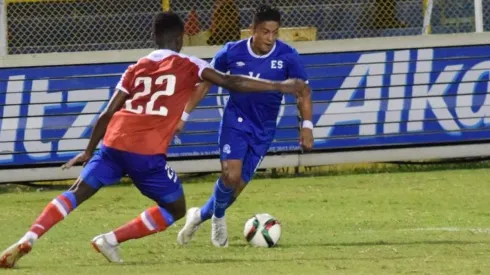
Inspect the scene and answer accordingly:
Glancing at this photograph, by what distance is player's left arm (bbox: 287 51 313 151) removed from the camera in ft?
35.2

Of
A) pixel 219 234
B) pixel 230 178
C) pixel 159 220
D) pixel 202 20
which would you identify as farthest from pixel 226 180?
pixel 202 20

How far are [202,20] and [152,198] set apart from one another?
860cm

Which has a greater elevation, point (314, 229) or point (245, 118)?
point (245, 118)

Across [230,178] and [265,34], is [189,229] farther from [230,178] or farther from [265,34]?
[265,34]

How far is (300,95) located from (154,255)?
171 centimetres

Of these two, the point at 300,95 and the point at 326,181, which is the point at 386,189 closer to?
the point at 326,181

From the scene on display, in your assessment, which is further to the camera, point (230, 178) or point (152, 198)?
point (230, 178)

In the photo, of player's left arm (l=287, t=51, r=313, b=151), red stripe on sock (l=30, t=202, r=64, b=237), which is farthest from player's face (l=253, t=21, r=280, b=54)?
red stripe on sock (l=30, t=202, r=64, b=237)

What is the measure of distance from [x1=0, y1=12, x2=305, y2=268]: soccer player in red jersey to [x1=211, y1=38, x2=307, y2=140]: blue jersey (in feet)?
4.85

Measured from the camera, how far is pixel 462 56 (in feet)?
57.8

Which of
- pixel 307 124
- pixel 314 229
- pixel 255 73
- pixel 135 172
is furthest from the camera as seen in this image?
pixel 314 229

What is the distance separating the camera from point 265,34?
435 inches

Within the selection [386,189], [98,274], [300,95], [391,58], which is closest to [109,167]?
[98,274]

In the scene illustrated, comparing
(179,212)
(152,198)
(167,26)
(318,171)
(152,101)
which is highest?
(167,26)
